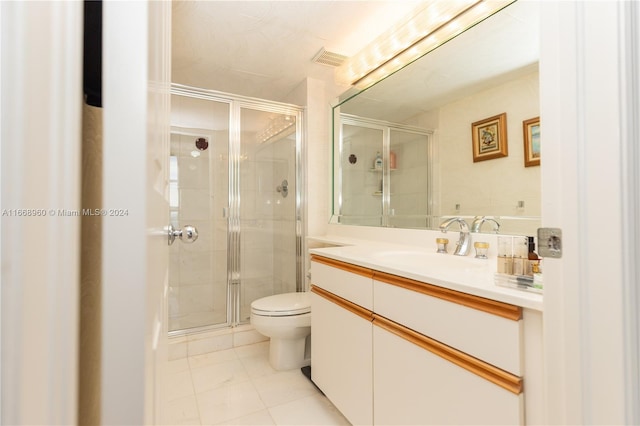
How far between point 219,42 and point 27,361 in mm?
2111

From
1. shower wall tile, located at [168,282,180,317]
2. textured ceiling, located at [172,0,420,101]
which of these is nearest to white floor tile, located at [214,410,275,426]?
shower wall tile, located at [168,282,180,317]

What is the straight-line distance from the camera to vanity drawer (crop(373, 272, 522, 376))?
0.69 m

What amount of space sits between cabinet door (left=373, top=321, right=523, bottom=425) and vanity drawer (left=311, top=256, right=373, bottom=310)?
138mm

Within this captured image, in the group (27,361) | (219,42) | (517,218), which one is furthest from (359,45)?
(27,361)

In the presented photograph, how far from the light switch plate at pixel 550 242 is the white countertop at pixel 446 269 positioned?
137 mm

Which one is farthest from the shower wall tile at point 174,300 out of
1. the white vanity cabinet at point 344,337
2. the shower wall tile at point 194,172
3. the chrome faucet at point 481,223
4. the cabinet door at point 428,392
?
the chrome faucet at point 481,223

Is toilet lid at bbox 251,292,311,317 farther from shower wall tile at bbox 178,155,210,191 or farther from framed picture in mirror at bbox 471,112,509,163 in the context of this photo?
framed picture in mirror at bbox 471,112,509,163

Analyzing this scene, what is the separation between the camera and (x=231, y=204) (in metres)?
2.33

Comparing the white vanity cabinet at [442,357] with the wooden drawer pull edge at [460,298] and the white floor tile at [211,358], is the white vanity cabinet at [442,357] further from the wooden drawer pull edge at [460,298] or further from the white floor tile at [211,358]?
the white floor tile at [211,358]

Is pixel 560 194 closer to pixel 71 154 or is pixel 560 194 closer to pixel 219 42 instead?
pixel 71 154

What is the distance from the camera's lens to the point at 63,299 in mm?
243

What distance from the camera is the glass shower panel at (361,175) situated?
193 centimetres

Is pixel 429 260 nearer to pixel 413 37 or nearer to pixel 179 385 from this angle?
pixel 413 37

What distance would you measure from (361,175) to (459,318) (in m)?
1.40
